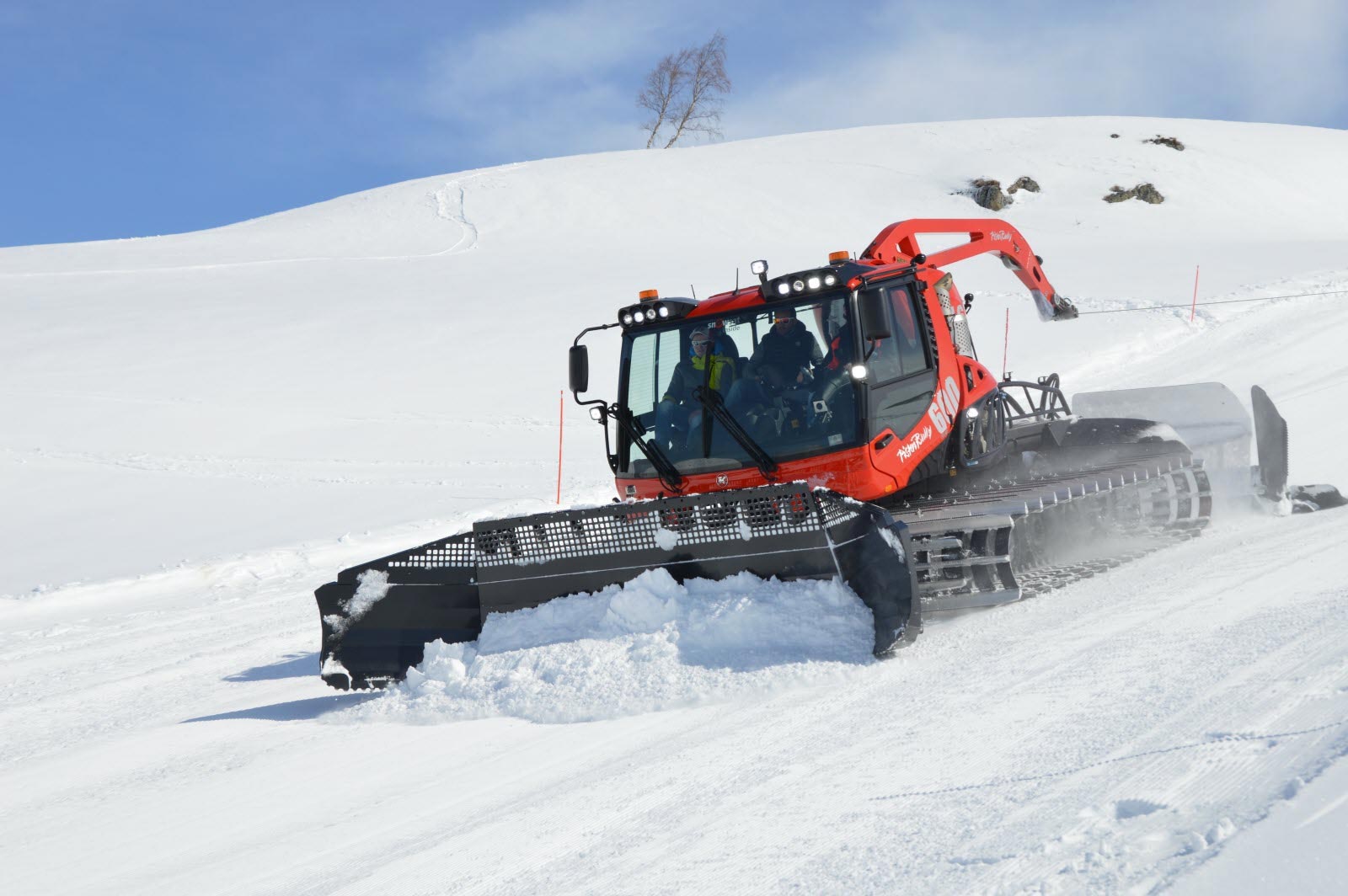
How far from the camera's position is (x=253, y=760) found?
4.73 metres

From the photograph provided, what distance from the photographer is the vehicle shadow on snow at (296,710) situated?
5.52 m

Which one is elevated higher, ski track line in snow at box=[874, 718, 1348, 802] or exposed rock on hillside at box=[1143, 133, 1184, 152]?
exposed rock on hillside at box=[1143, 133, 1184, 152]

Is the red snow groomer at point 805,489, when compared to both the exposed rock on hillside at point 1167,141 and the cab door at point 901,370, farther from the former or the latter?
the exposed rock on hillside at point 1167,141

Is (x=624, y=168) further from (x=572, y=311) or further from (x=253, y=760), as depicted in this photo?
(x=253, y=760)

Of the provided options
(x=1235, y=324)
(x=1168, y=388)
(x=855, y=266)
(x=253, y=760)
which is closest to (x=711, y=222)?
(x=1235, y=324)

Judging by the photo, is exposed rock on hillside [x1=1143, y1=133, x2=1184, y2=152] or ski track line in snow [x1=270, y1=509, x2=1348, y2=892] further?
exposed rock on hillside [x1=1143, y1=133, x2=1184, y2=152]

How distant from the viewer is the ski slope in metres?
3.13

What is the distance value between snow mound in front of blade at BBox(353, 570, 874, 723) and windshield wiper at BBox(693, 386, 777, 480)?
0.92 meters

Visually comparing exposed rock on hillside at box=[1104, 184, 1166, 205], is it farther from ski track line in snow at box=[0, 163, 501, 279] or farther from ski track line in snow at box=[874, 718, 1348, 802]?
ski track line in snow at box=[874, 718, 1348, 802]

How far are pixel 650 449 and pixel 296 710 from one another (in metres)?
2.36

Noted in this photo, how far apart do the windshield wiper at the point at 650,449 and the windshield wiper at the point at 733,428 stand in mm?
382

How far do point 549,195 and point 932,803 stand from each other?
41195mm

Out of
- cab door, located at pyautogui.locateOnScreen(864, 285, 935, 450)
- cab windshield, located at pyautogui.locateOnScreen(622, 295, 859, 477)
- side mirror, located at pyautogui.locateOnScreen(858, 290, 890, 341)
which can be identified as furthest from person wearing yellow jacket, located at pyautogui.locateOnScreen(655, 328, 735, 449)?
side mirror, located at pyautogui.locateOnScreen(858, 290, 890, 341)

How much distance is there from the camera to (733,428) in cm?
637
